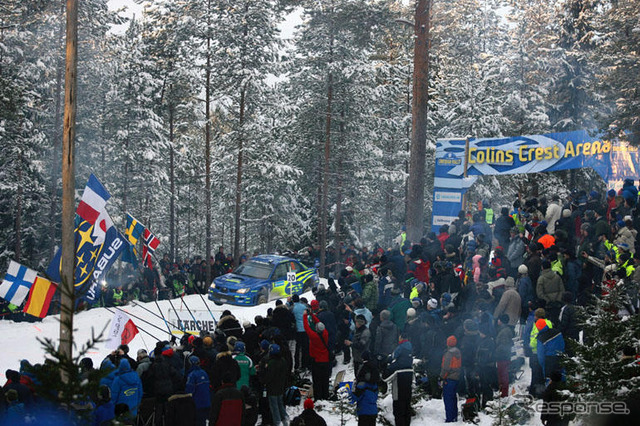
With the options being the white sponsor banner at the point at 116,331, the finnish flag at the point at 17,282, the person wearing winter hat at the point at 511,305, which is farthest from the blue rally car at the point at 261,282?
the person wearing winter hat at the point at 511,305

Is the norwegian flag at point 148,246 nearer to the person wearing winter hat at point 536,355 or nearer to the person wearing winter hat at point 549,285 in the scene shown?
the person wearing winter hat at point 549,285

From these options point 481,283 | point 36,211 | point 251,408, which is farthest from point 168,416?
point 36,211

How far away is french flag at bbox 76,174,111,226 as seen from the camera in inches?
455

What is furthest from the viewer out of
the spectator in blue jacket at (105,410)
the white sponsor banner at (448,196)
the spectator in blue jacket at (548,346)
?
the white sponsor banner at (448,196)

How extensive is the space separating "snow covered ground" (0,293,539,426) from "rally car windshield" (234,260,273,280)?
1014 millimetres

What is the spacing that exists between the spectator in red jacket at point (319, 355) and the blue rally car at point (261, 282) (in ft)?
26.9

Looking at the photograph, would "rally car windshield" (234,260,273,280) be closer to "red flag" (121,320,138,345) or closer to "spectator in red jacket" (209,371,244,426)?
"red flag" (121,320,138,345)

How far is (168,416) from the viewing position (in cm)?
944

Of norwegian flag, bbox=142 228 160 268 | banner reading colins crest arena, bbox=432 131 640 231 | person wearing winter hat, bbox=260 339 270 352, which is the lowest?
person wearing winter hat, bbox=260 339 270 352

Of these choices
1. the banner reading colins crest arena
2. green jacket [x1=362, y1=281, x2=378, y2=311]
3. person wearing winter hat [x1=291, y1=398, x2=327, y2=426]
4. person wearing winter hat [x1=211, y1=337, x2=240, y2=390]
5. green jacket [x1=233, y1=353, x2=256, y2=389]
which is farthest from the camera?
the banner reading colins crest arena

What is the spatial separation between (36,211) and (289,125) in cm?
1384

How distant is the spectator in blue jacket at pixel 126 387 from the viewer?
9055mm

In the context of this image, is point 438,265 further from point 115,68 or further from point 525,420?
point 115,68
